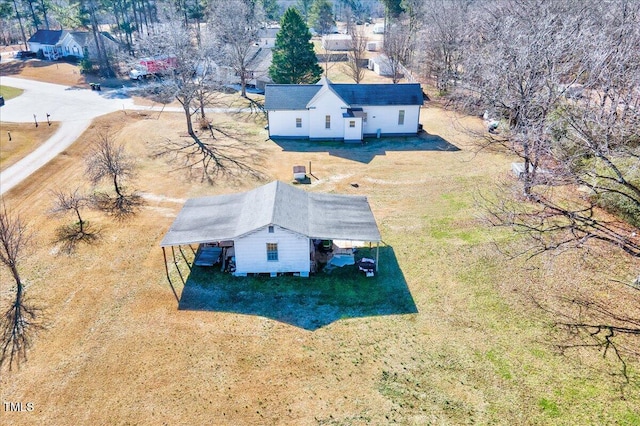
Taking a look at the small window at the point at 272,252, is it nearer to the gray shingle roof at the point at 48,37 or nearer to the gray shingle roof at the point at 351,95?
the gray shingle roof at the point at 351,95

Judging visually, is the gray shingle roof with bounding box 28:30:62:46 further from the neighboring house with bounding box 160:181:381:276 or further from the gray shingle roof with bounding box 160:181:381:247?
the neighboring house with bounding box 160:181:381:276

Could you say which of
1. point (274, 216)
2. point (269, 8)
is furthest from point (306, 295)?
point (269, 8)

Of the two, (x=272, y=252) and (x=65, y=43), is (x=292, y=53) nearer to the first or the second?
(x=272, y=252)

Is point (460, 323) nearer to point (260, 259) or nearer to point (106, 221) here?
point (260, 259)

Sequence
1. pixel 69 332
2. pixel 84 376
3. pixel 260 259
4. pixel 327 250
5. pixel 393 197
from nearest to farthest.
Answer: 1. pixel 84 376
2. pixel 69 332
3. pixel 260 259
4. pixel 327 250
5. pixel 393 197

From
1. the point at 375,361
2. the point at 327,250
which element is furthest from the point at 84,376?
the point at 327,250

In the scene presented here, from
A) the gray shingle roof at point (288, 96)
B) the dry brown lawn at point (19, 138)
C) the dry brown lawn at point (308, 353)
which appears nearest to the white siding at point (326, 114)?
the gray shingle roof at point (288, 96)
